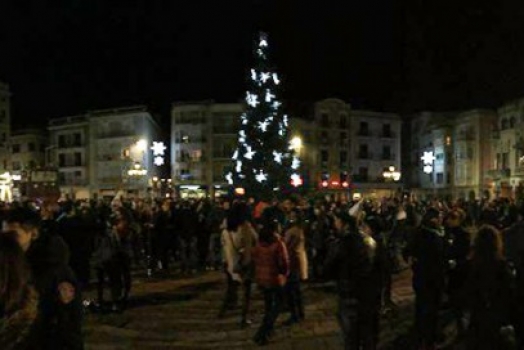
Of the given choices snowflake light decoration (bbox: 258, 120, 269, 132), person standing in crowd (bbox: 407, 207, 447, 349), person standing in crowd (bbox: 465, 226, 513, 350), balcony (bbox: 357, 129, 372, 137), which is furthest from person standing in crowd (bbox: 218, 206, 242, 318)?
balcony (bbox: 357, 129, 372, 137)

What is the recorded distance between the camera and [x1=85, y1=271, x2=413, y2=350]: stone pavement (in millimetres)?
9312

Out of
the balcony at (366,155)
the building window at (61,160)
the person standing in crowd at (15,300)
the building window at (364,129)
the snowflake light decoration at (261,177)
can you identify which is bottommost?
the person standing in crowd at (15,300)

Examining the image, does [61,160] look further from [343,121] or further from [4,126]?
[343,121]

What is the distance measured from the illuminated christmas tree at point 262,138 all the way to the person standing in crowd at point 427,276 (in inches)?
→ 908

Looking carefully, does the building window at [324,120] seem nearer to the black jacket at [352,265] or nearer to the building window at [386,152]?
the building window at [386,152]

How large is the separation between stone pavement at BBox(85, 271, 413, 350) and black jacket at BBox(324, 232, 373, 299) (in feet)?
6.77

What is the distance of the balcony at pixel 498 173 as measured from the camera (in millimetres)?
59547

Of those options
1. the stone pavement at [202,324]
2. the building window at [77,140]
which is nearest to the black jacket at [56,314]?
the stone pavement at [202,324]

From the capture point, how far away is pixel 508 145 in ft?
198

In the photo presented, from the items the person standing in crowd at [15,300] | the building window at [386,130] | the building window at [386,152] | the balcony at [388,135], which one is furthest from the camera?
the building window at [386,152]

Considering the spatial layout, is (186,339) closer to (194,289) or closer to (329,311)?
(329,311)

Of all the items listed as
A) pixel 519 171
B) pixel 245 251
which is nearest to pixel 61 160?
pixel 519 171

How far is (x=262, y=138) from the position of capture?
3180 cm

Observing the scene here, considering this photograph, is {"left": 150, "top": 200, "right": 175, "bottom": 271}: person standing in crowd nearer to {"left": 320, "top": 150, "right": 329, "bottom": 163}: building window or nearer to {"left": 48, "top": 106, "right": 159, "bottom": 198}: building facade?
{"left": 48, "top": 106, "right": 159, "bottom": 198}: building facade
